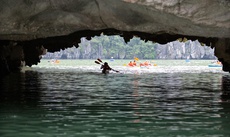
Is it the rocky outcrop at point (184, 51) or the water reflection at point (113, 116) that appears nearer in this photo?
the water reflection at point (113, 116)

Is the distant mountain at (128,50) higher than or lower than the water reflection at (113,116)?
higher

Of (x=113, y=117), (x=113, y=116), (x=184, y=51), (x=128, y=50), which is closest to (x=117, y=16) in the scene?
(x=113, y=116)

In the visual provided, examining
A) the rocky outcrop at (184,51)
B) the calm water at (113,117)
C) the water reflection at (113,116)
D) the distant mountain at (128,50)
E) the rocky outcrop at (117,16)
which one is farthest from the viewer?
the rocky outcrop at (184,51)

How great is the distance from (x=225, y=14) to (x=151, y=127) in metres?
4.05

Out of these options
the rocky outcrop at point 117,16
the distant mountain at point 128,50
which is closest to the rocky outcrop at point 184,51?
the distant mountain at point 128,50

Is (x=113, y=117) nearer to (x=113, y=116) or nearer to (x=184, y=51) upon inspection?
(x=113, y=116)

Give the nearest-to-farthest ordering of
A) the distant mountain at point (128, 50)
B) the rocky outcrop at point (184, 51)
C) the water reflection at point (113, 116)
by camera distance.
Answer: the water reflection at point (113, 116) < the distant mountain at point (128, 50) < the rocky outcrop at point (184, 51)

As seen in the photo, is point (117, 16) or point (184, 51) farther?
point (184, 51)

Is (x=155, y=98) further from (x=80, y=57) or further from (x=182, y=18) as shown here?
(x=80, y=57)

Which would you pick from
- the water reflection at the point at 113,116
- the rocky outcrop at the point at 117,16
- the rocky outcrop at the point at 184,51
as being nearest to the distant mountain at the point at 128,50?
the rocky outcrop at the point at 184,51

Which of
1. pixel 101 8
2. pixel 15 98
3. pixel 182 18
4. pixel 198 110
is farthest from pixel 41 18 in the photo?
pixel 198 110

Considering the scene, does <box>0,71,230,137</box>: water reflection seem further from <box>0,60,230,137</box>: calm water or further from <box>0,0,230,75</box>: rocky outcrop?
<box>0,0,230,75</box>: rocky outcrop

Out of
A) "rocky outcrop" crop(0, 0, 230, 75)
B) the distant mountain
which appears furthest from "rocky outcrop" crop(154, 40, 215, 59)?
"rocky outcrop" crop(0, 0, 230, 75)

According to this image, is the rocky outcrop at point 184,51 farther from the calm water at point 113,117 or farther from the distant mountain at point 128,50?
the calm water at point 113,117
